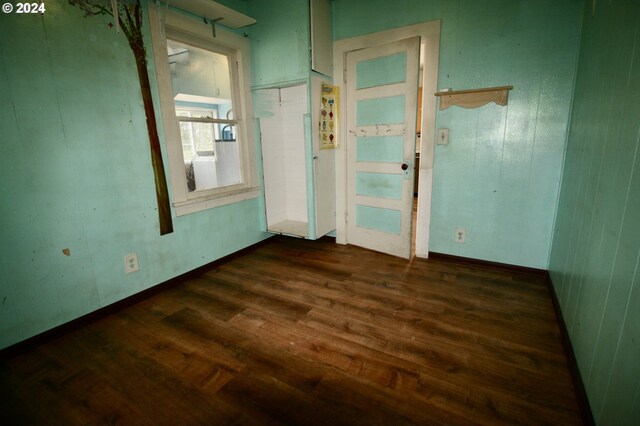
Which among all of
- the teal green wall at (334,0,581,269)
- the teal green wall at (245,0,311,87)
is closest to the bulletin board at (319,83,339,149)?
the teal green wall at (245,0,311,87)

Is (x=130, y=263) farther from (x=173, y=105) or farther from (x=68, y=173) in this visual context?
(x=173, y=105)

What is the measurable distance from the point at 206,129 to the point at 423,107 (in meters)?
2.26

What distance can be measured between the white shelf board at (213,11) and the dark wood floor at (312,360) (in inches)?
92.9

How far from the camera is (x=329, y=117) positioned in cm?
318

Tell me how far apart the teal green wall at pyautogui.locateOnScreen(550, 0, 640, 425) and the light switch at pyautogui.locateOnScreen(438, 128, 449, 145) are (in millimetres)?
969

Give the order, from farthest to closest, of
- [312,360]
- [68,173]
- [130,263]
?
[130,263] → [68,173] → [312,360]

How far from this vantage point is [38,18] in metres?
1.72

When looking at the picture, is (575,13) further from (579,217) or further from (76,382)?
(76,382)

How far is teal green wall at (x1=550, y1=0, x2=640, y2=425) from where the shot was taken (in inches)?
39.9

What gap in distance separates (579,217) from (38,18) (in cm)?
348

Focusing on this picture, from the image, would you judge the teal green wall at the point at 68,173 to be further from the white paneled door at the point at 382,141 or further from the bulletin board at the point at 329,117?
the white paneled door at the point at 382,141

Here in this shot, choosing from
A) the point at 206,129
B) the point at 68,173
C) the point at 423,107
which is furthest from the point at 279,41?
the point at 68,173

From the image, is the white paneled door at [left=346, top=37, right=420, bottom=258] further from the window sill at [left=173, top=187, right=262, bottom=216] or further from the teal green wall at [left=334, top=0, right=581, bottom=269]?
the window sill at [left=173, top=187, right=262, bottom=216]

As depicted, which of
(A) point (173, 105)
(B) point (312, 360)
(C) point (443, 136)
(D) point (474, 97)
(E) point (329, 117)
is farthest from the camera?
(E) point (329, 117)
